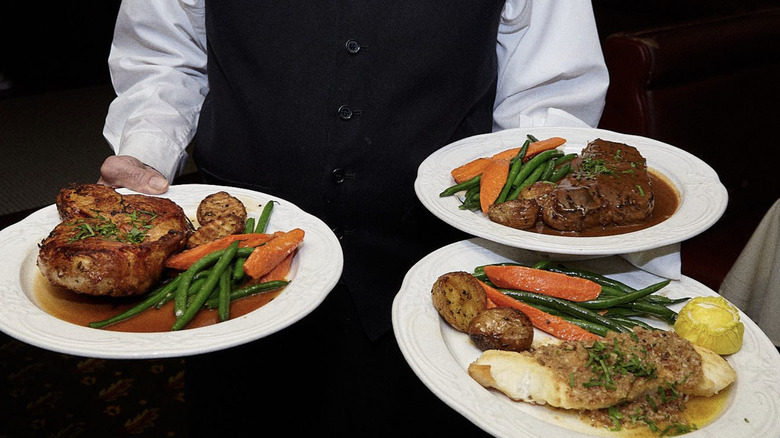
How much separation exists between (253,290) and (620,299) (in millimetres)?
849

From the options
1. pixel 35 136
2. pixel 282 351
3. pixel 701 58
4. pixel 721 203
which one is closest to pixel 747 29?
pixel 701 58

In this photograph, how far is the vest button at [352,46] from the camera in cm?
201

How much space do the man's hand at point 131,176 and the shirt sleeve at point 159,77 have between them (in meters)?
0.18

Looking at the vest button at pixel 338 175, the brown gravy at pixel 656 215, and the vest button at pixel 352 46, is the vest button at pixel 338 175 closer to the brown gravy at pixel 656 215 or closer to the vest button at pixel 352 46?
the vest button at pixel 352 46

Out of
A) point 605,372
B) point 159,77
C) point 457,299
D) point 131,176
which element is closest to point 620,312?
point 605,372

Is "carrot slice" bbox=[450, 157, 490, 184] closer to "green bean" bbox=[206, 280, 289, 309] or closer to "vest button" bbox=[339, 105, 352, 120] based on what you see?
"vest button" bbox=[339, 105, 352, 120]

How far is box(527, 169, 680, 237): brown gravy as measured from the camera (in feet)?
5.78

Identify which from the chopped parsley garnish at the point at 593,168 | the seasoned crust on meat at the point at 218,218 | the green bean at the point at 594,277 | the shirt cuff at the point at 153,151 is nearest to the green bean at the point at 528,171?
the chopped parsley garnish at the point at 593,168

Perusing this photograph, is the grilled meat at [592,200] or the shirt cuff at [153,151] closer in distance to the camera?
the grilled meat at [592,200]

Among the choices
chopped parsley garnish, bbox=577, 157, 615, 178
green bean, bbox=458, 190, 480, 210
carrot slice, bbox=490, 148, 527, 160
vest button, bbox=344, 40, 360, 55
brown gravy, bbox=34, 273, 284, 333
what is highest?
vest button, bbox=344, 40, 360, 55

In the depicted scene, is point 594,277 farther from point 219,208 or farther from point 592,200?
point 219,208

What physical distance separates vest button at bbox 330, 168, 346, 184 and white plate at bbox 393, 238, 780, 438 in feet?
1.56

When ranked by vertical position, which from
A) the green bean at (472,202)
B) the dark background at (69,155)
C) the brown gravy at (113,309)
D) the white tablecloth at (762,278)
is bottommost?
the dark background at (69,155)

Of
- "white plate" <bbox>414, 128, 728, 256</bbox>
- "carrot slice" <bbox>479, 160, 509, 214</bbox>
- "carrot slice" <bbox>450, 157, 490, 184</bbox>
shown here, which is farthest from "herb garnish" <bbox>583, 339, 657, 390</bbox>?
"carrot slice" <bbox>450, 157, 490, 184</bbox>
